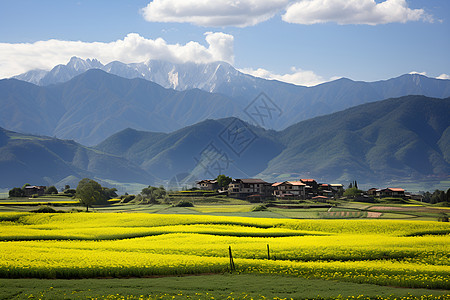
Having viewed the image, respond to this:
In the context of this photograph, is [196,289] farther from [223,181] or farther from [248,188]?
[223,181]

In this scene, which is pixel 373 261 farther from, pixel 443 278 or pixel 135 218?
pixel 135 218

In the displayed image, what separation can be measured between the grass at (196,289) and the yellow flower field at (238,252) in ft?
7.34

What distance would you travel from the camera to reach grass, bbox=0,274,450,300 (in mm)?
32094

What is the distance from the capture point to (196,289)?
34.1m

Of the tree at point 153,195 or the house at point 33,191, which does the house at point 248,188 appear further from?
the house at point 33,191

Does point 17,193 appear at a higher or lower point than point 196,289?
higher

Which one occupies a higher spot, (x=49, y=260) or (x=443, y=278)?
(x=49, y=260)

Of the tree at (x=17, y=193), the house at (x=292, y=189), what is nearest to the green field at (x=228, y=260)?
the house at (x=292, y=189)

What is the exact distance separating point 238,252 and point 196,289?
1434cm

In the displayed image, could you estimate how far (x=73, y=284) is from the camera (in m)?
34.8

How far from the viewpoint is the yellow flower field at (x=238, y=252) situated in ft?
127

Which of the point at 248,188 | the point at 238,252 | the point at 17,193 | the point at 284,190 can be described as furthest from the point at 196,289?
the point at 17,193

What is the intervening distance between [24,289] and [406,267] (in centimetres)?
3148

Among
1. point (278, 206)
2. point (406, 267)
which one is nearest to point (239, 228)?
point (406, 267)
